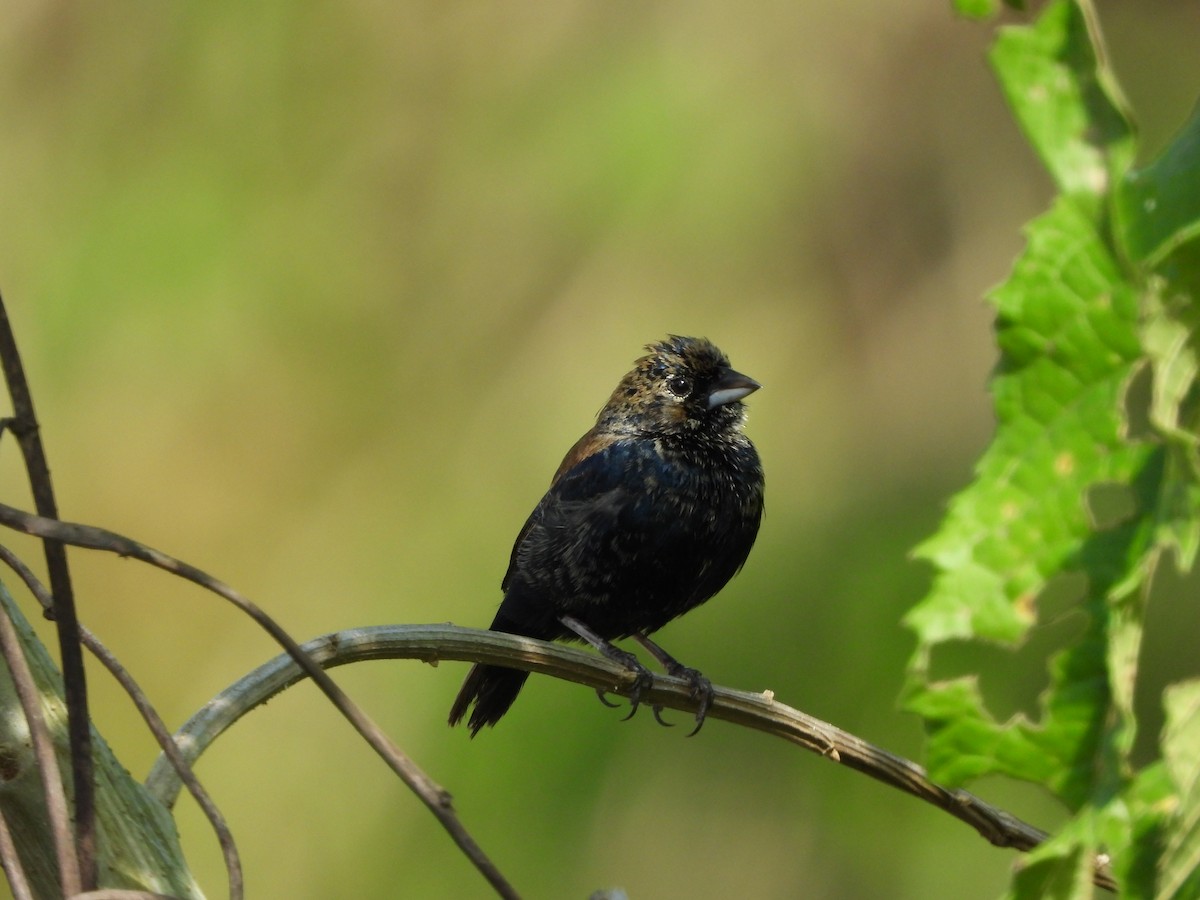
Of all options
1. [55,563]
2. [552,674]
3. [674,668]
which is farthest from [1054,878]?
[674,668]

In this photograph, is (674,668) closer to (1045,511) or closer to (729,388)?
(729,388)

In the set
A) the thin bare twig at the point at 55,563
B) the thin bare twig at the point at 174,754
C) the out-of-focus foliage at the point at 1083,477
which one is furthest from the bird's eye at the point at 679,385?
the out-of-focus foliage at the point at 1083,477

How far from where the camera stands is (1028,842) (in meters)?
1.91

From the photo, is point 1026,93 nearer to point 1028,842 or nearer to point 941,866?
point 1028,842

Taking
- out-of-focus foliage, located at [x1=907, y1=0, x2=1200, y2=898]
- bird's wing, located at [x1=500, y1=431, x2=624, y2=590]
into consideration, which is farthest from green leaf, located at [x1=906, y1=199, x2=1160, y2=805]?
bird's wing, located at [x1=500, y1=431, x2=624, y2=590]

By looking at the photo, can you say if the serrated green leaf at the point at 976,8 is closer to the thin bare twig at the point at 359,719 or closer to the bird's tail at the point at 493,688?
the thin bare twig at the point at 359,719

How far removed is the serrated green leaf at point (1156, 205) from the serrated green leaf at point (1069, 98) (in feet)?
0.06

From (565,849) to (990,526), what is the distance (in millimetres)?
3884

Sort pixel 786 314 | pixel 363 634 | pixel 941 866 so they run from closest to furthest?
1. pixel 363 634
2. pixel 941 866
3. pixel 786 314

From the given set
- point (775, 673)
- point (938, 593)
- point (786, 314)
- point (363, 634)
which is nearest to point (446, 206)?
point (786, 314)

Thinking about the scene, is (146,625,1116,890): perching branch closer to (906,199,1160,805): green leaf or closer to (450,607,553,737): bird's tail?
(906,199,1160,805): green leaf

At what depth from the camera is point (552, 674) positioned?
7.50 ft

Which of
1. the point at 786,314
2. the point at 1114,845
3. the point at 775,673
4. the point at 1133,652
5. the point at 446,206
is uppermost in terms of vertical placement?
the point at 446,206

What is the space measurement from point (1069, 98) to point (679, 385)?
361 cm
